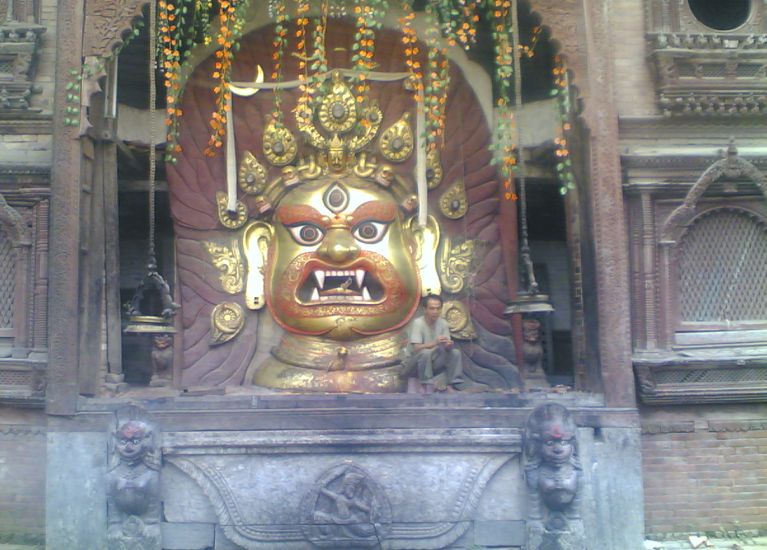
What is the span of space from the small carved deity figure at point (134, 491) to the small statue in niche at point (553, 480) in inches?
110

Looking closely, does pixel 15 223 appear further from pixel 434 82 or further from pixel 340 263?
pixel 434 82

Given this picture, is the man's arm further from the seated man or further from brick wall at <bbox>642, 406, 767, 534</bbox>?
brick wall at <bbox>642, 406, 767, 534</bbox>

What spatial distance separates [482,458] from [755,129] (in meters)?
3.71

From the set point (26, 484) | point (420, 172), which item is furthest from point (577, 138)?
point (26, 484)

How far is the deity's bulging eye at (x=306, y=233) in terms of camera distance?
292 inches

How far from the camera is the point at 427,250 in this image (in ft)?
24.8

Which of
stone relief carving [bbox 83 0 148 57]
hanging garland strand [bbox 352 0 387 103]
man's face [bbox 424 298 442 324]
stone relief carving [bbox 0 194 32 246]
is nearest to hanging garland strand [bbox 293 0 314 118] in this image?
hanging garland strand [bbox 352 0 387 103]

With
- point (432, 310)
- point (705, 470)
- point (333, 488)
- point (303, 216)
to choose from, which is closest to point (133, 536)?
point (333, 488)

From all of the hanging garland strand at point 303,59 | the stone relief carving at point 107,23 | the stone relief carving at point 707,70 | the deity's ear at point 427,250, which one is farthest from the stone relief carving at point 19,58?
the stone relief carving at point 707,70

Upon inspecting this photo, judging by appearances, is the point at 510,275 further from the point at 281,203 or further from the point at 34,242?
the point at 34,242

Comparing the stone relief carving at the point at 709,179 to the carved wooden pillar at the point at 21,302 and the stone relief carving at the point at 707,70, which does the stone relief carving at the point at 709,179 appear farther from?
the carved wooden pillar at the point at 21,302

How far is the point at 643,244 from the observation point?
6605 millimetres

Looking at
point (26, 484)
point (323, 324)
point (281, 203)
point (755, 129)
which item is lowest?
point (26, 484)

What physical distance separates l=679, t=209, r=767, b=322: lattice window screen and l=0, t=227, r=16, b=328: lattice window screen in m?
5.66
